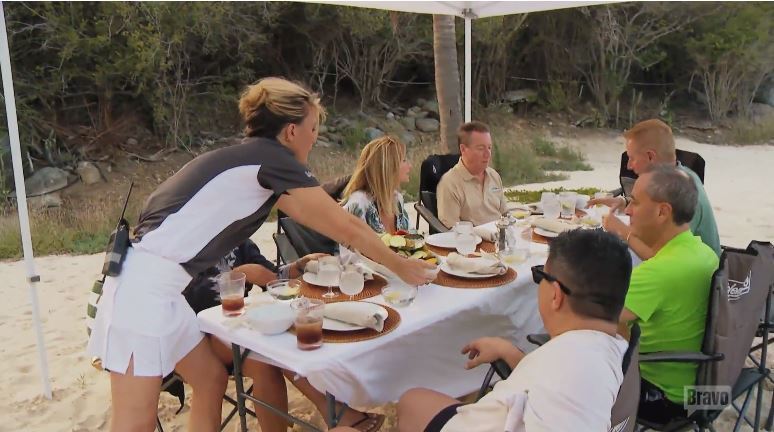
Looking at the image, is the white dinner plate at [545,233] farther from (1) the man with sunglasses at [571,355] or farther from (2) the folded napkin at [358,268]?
(1) the man with sunglasses at [571,355]

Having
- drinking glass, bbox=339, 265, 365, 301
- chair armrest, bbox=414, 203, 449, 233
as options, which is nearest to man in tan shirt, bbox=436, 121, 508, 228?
chair armrest, bbox=414, 203, 449, 233

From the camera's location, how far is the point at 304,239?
3.60 m

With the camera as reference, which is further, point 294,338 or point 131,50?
point 131,50

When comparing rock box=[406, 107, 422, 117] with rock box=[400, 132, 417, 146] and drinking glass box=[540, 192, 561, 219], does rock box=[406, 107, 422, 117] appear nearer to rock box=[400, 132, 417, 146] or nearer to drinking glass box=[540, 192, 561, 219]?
rock box=[400, 132, 417, 146]

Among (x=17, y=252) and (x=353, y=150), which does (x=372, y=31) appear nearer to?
(x=353, y=150)

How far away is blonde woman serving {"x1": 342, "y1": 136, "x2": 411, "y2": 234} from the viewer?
3590mm

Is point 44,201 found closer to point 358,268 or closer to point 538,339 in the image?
point 358,268

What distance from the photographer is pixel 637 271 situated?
2326 mm

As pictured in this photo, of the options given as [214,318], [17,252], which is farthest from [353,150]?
[214,318]

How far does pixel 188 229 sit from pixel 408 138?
39.0 feet

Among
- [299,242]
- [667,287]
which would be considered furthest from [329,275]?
[667,287]

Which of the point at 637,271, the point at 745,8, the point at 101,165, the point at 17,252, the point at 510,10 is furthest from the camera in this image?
the point at 745,8

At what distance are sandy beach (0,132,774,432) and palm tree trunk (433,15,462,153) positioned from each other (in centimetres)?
231

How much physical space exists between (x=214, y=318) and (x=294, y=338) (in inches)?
13.7
